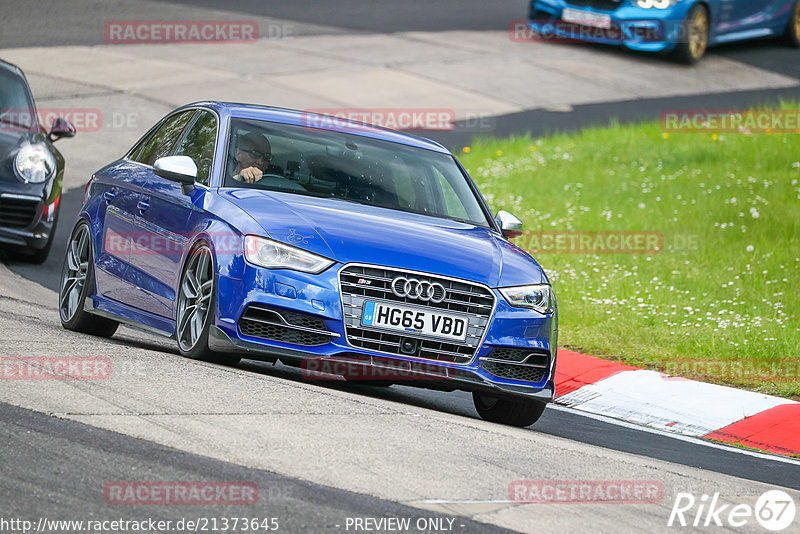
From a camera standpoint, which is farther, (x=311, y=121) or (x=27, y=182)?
(x=27, y=182)

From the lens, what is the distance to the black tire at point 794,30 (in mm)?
27891

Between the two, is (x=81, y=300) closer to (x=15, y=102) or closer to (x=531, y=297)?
(x=531, y=297)

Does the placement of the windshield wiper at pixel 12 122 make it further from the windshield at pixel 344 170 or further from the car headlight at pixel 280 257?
the car headlight at pixel 280 257

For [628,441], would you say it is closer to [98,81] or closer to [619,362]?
[619,362]

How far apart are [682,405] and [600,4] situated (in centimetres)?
1586

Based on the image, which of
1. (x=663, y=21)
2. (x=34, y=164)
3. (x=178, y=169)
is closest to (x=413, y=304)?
(x=178, y=169)

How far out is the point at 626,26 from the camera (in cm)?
2502

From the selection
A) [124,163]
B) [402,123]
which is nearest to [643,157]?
[402,123]

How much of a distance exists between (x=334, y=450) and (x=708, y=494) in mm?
1716

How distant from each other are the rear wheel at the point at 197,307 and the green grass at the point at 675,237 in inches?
176

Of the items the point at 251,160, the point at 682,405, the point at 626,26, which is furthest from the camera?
the point at 626,26

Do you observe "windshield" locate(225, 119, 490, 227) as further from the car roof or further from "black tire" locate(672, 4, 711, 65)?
"black tire" locate(672, 4, 711, 65)

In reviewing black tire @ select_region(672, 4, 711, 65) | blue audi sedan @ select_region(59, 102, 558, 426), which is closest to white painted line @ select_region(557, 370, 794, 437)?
blue audi sedan @ select_region(59, 102, 558, 426)

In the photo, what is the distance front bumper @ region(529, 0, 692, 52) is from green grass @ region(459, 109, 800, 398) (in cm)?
421
